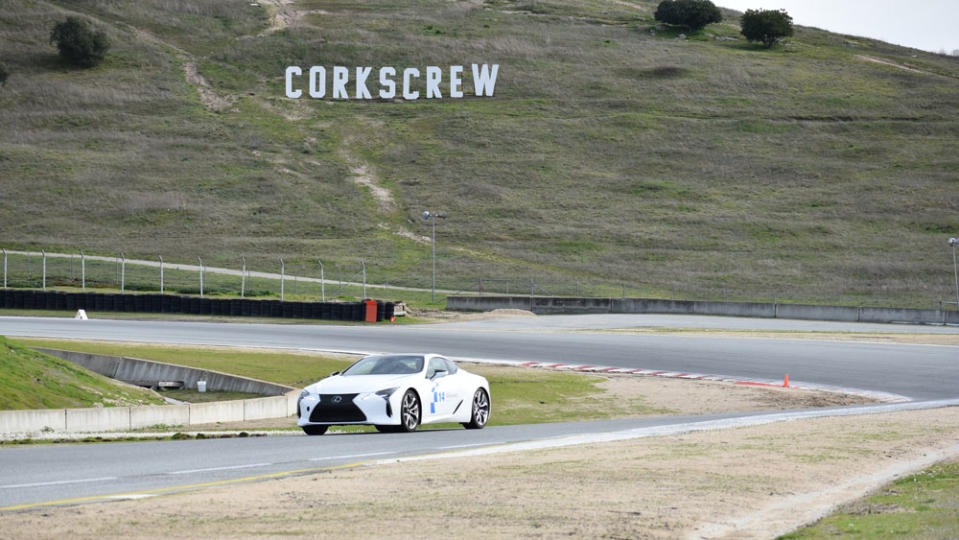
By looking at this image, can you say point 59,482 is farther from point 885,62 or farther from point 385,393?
point 885,62

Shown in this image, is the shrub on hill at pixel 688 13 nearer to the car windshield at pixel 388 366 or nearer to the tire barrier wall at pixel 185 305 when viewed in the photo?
the tire barrier wall at pixel 185 305

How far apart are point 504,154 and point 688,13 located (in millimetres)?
67081

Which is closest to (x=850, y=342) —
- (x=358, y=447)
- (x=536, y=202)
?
(x=358, y=447)

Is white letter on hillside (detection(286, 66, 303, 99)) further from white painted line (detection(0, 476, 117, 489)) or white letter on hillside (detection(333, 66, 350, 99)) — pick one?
white painted line (detection(0, 476, 117, 489))

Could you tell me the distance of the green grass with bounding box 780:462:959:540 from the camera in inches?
339

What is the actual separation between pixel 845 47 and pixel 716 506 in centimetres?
17252

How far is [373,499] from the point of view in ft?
33.2

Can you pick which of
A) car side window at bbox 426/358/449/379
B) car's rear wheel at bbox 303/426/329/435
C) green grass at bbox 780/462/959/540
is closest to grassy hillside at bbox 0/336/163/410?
car's rear wheel at bbox 303/426/329/435

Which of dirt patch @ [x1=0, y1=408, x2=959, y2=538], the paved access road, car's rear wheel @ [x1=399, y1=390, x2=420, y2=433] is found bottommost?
the paved access road

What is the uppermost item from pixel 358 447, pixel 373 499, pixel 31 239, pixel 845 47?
pixel 845 47

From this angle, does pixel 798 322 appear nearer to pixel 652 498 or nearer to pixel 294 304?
pixel 294 304

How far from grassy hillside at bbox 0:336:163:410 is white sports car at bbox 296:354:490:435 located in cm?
503

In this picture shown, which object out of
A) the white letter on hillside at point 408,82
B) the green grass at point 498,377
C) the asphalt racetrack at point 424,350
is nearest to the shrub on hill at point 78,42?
the white letter on hillside at point 408,82

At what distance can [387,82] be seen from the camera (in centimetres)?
14312
